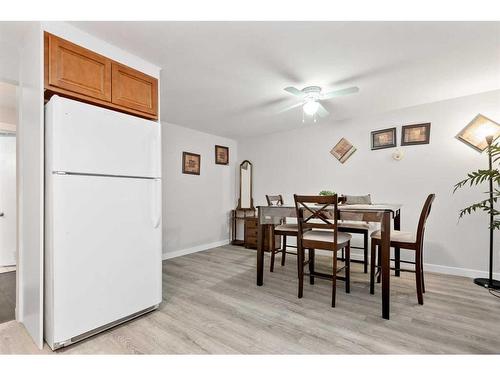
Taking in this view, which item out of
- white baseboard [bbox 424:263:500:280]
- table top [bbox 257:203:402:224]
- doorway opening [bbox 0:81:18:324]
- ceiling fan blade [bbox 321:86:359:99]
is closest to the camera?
table top [bbox 257:203:402:224]

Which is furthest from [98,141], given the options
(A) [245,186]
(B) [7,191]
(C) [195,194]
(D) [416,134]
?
(D) [416,134]

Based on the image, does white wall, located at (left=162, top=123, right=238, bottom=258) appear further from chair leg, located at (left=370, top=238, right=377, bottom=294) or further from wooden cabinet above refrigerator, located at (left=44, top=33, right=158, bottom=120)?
chair leg, located at (left=370, top=238, right=377, bottom=294)

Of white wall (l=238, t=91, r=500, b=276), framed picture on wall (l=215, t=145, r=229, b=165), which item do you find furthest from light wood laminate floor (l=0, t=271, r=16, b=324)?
white wall (l=238, t=91, r=500, b=276)

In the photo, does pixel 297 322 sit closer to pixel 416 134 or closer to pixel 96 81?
pixel 96 81

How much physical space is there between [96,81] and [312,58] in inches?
69.4

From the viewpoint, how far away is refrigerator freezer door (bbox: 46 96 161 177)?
1.56 m

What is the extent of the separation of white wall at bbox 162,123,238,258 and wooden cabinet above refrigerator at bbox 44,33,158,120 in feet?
6.25

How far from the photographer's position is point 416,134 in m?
3.37

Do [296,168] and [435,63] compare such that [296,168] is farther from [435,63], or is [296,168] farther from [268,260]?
[435,63]

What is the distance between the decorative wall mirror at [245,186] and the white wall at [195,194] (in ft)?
0.86

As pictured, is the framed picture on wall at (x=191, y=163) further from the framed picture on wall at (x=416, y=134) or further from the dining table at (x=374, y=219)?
the framed picture on wall at (x=416, y=134)

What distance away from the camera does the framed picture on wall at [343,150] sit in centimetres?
394
